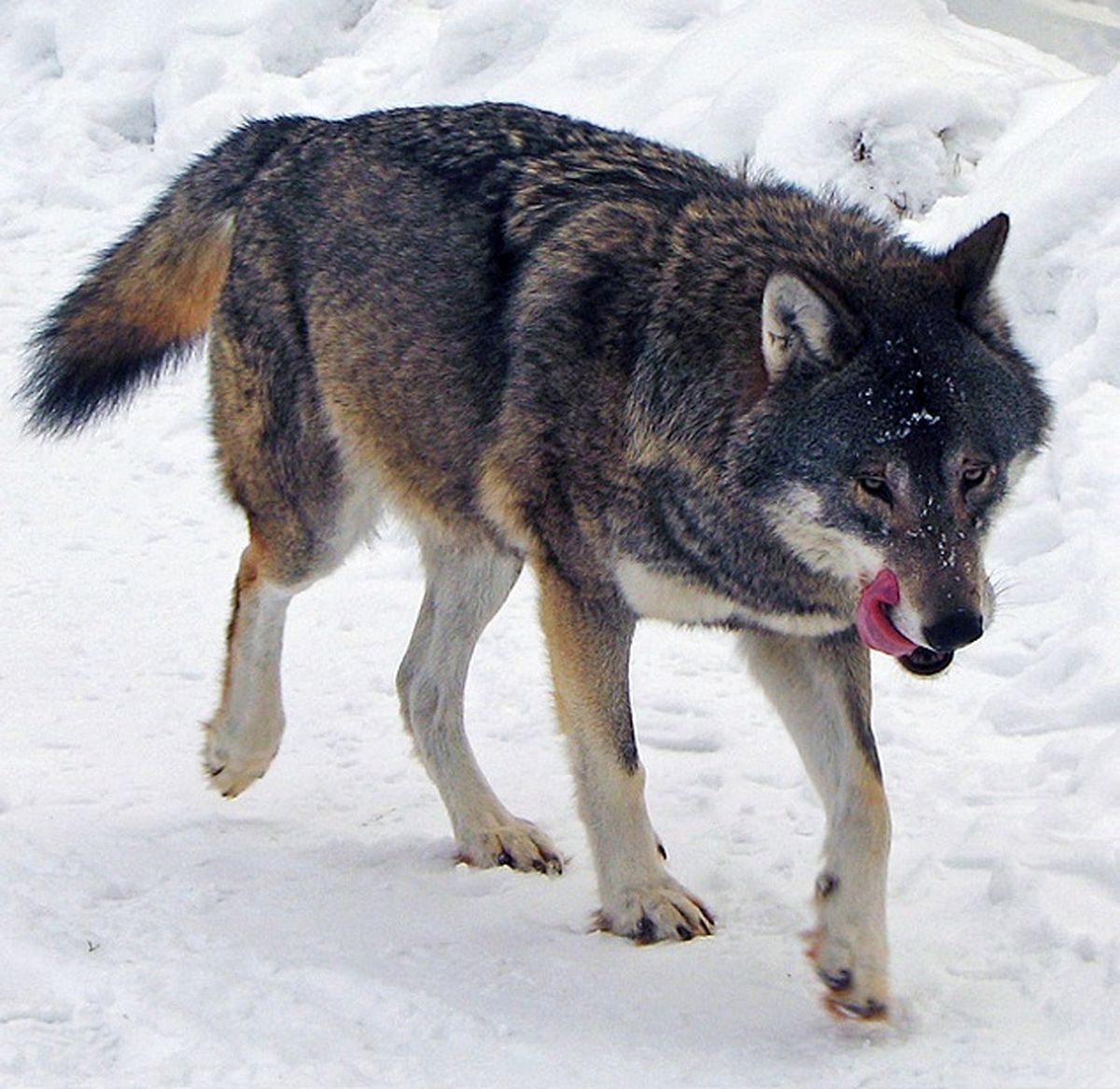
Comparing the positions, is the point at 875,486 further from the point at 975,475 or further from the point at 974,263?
the point at 974,263

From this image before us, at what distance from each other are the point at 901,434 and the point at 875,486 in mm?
113

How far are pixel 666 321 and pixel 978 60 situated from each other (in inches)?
199

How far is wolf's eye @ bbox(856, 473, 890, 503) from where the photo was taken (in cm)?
364

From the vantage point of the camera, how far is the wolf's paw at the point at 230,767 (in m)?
5.07

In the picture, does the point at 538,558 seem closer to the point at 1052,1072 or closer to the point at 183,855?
the point at 183,855

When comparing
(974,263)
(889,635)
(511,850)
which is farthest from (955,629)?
(511,850)

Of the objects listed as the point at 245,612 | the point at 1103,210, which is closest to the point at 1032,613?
the point at 1103,210

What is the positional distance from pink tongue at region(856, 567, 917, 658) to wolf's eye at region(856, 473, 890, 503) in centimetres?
14

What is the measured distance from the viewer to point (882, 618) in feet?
12.1

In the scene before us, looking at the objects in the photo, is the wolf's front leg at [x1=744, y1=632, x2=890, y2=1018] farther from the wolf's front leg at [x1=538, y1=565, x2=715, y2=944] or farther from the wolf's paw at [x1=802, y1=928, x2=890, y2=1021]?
the wolf's front leg at [x1=538, y1=565, x2=715, y2=944]

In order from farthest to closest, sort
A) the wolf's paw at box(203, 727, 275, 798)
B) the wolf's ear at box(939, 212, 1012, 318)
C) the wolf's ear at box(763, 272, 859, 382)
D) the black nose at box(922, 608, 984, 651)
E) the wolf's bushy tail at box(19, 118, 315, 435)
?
the wolf's bushy tail at box(19, 118, 315, 435)
the wolf's paw at box(203, 727, 275, 798)
the wolf's ear at box(939, 212, 1012, 318)
the wolf's ear at box(763, 272, 859, 382)
the black nose at box(922, 608, 984, 651)

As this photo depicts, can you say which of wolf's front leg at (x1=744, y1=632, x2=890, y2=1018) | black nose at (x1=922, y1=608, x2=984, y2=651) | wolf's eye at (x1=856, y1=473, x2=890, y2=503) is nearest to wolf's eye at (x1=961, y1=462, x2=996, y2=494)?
wolf's eye at (x1=856, y1=473, x2=890, y2=503)

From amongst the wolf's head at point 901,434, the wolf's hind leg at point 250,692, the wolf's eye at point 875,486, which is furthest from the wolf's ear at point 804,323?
the wolf's hind leg at point 250,692

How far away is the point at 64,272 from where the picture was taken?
30.8 feet
